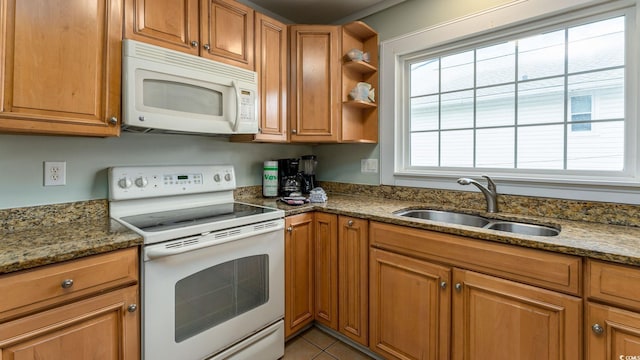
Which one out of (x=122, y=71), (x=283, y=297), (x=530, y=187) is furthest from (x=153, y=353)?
(x=530, y=187)

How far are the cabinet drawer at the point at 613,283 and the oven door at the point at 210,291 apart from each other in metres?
1.39

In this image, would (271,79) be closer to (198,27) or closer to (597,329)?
(198,27)

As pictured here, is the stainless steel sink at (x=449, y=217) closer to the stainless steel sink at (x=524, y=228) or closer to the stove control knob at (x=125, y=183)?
the stainless steel sink at (x=524, y=228)

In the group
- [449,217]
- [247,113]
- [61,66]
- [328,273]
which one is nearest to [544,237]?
[449,217]

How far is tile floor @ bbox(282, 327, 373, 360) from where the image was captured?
1.81 meters

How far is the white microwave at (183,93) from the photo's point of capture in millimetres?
1407

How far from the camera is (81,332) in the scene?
3.61 ft

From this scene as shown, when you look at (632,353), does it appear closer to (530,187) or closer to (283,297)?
(530,187)

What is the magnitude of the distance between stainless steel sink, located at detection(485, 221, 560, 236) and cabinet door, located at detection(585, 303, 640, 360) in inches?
18.7

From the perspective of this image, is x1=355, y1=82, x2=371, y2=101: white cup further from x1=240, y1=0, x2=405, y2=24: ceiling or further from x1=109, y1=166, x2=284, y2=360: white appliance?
x1=109, y1=166, x2=284, y2=360: white appliance

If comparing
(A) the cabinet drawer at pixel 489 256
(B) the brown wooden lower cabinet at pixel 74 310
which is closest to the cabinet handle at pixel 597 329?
(A) the cabinet drawer at pixel 489 256

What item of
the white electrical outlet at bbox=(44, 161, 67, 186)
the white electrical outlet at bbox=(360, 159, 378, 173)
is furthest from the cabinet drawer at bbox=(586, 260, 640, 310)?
the white electrical outlet at bbox=(44, 161, 67, 186)

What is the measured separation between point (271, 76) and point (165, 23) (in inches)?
27.8

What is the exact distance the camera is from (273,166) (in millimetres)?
2322
